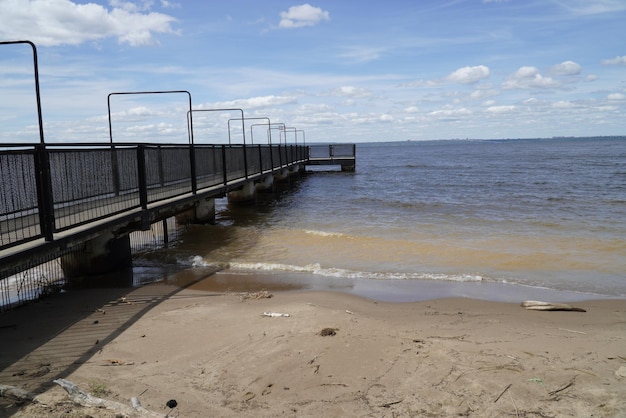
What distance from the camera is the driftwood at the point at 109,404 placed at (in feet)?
13.0

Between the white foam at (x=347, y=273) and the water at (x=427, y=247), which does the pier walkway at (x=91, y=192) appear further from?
the white foam at (x=347, y=273)

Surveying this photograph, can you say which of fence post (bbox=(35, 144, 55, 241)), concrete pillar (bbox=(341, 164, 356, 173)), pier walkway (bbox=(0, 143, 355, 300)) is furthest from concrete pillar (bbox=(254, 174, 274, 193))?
fence post (bbox=(35, 144, 55, 241))

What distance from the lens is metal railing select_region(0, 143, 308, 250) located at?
20.6 feet

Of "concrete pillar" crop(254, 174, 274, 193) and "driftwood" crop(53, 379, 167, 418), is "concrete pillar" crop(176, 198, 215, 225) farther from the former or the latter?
"concrete pillar" crop(254, 174, 274, 193)

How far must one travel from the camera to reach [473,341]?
19.5 feet

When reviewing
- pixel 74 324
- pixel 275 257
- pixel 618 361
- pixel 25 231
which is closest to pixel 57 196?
pixel 25 231

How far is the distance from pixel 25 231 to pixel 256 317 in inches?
133

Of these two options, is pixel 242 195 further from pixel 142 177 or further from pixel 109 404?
pixel 109 404

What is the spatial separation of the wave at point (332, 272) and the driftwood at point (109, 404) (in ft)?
20.4

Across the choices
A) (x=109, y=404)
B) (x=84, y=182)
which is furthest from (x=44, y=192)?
(x=109, y=404)

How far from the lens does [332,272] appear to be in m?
10.3

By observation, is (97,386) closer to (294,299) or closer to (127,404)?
(127,404)

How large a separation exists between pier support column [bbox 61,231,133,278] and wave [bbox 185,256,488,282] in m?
1.92

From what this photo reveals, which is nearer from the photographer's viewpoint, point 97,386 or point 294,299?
point 97,386
